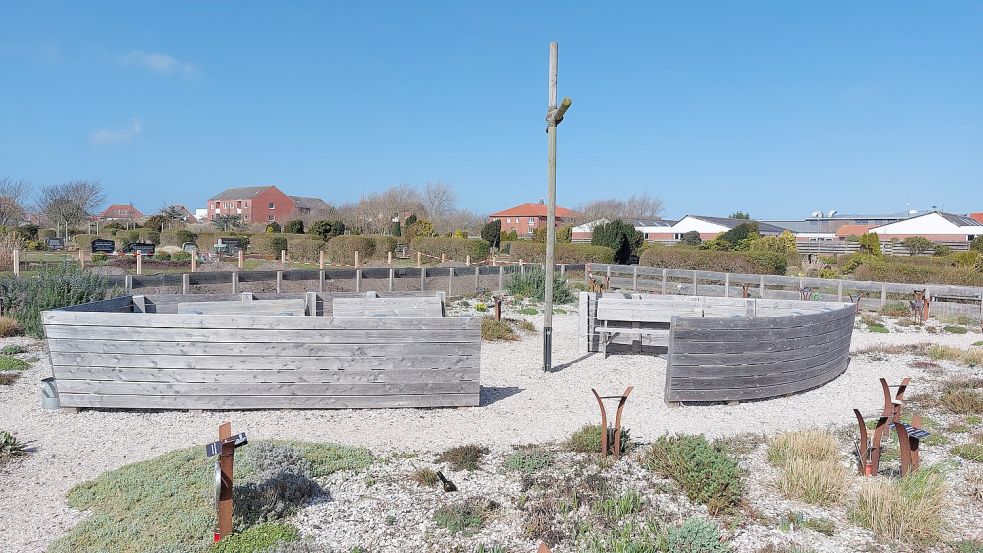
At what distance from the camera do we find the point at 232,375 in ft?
23.2

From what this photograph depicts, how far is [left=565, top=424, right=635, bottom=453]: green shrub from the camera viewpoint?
5.78 m

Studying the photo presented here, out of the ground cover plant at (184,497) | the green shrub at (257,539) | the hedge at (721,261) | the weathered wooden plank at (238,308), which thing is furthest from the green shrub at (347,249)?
the green shrub at (257,539)

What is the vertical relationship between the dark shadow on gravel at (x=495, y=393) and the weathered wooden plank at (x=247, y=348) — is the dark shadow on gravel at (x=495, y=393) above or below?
below

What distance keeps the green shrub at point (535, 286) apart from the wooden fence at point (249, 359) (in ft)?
36.3

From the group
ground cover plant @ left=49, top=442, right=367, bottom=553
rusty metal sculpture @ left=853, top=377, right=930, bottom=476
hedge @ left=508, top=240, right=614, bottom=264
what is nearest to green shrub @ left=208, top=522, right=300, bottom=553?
ground cover plant @ left=49, top=442, right=367, bottom=553

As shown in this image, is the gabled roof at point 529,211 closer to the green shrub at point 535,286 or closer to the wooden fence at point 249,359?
the green shrub at point 535,286

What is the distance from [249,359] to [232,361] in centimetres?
19

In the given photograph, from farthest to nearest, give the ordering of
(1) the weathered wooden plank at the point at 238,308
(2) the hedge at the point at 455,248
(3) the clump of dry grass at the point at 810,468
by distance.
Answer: (2) the hedge at the point at 455,248 < (1) the weathered wooden plank at the point at 238,308 < (3) the clump of dry grass at the point at 810,468

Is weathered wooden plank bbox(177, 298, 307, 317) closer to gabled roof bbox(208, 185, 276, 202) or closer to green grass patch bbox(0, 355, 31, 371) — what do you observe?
green grass patch bbox(0, 355, 31, 371)

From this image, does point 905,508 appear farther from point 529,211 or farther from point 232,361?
point 529,211

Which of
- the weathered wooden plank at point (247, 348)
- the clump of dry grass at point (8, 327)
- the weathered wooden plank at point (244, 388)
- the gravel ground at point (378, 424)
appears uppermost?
the weathered wooden plank at point (247, 348)

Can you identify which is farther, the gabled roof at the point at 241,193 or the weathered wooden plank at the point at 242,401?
the gabled roof at the point at 241,193

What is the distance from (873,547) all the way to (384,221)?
51052 mm

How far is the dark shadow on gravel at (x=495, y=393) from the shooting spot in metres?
7.97
